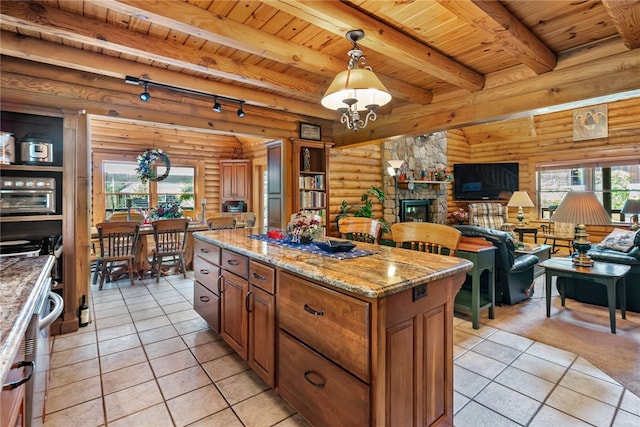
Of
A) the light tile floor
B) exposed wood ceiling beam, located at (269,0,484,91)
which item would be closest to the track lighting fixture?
exposed wood ceiling beam, located at (269,0,484,91)

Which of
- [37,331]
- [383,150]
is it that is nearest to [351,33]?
[37,331]

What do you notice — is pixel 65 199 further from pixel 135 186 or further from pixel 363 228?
pixel 135 186

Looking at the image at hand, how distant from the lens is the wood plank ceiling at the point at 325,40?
2.12m

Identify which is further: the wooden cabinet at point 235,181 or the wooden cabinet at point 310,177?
the wooden cabinet at point 235,181

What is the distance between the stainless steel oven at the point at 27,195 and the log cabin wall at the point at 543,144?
27.4 feet

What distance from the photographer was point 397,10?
219cm

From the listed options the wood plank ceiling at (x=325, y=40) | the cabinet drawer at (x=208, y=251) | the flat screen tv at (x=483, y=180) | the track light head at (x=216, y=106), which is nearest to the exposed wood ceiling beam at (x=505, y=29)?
the wood plank ceiling at (x=325, y=40)

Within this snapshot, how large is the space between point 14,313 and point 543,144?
9278 millimetres

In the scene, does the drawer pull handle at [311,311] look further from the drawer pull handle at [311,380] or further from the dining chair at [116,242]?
the dining chair at [116,242]

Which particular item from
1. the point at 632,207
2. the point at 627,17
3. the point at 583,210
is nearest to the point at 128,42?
the point at 627,17

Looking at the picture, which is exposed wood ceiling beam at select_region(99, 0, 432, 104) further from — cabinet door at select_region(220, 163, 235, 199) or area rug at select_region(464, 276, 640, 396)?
cabinet door at select_region(220, 163, 235, 199)

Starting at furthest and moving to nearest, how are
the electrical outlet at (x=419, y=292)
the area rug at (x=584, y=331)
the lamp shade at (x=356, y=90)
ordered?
the area rug at (x=584, y=331)
the lamp shade at (x=356, y=90)
the electrical outlet at (x=419, y=292)

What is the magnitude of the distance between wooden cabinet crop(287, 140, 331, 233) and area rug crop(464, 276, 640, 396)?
2.81m

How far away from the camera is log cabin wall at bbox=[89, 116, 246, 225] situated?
→ 604 centimetres
